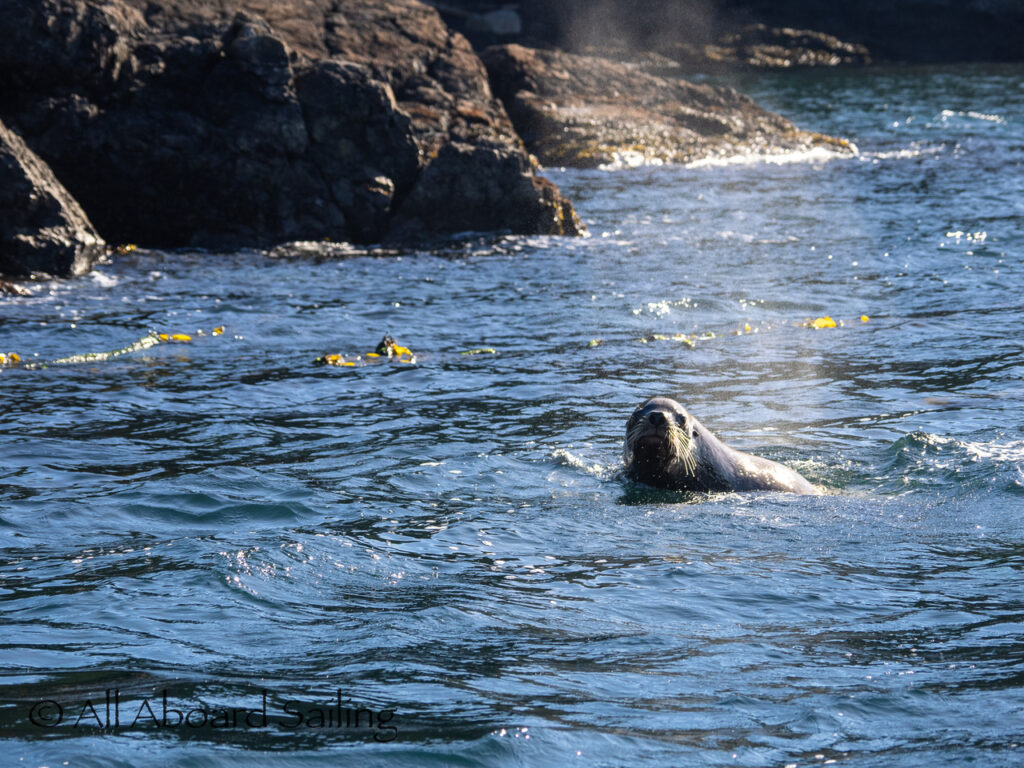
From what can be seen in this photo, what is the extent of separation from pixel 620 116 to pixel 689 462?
61.3 feet

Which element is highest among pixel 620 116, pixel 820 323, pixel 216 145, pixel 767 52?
pixel 767 52

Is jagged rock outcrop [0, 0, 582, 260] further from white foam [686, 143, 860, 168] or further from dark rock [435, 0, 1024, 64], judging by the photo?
dark rock [435, 0, 1024, 64]

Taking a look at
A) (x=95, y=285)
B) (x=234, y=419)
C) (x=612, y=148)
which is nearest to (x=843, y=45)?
(x=612, y=148)

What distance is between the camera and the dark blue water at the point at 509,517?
3.78 m

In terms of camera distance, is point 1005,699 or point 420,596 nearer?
point 1005,699

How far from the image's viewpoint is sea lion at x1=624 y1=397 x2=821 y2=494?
23.6ft

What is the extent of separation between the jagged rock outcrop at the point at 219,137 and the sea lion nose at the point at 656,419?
965 centimetres

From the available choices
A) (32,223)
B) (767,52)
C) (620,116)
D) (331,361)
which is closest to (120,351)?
(331,361)

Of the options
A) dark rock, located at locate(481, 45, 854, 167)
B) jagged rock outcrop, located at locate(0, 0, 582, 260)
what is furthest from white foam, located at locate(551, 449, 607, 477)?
dark rock, located at locate(481, 45, 854, 167)

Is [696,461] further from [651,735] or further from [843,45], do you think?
[843,45]

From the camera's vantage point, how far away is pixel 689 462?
726 cm

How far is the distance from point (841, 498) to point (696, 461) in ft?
2.91

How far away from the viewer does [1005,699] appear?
12.8 feet

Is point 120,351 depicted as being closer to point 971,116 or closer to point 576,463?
point 576,463
